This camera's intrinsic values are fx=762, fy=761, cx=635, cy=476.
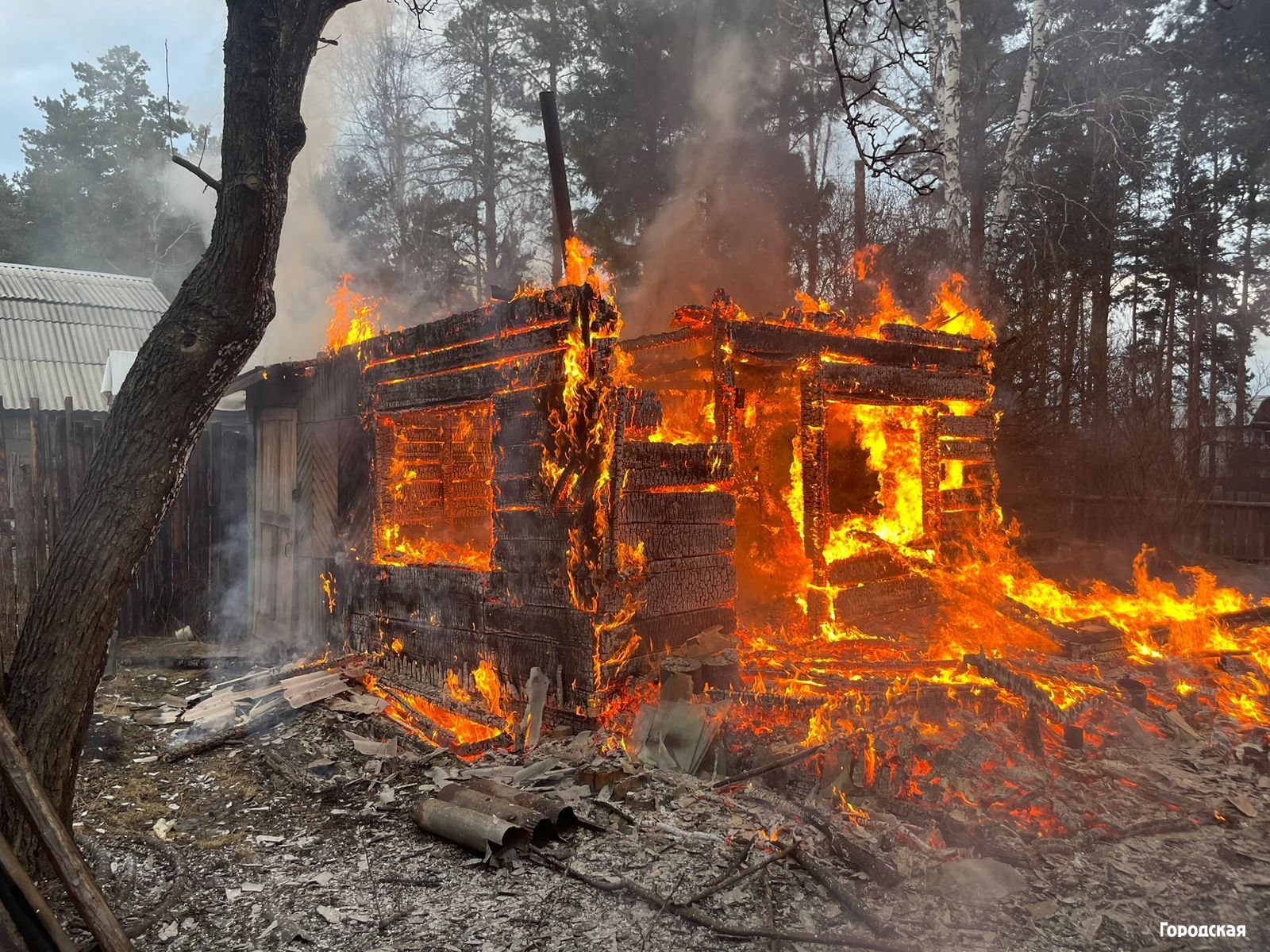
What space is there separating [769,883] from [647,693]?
2098mm

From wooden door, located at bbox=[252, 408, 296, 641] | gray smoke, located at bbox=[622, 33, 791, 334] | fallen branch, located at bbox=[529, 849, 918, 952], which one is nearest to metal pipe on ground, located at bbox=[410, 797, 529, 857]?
fallen branch, located at bbox=[529, 849, 918, 952]

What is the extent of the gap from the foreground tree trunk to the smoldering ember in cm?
2

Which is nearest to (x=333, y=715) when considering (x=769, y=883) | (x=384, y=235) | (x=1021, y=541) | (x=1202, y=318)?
(x=769, y=883)

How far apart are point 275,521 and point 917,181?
12.6 m

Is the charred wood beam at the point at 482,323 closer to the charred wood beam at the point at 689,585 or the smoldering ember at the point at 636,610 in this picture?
the smoldering ember at the point at 636,610

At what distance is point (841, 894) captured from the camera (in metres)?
3.73

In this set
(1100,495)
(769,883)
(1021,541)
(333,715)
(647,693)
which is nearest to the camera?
(769,883)

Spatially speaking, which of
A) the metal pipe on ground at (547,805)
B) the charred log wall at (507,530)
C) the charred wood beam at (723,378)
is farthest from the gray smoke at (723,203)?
the metal pipe on ground at (547,805)

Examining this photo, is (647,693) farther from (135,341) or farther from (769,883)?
(135,341)

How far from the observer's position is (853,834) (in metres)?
4.23

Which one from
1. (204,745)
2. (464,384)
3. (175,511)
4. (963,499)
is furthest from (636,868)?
(175,511)

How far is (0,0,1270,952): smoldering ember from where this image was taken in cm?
373

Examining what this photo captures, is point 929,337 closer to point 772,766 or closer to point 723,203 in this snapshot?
point 772,766

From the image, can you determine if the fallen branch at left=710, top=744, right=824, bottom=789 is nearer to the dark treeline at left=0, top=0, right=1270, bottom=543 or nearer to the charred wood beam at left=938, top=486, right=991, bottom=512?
the charred wood beam at left=938, top=486, right=991, bottom=512
